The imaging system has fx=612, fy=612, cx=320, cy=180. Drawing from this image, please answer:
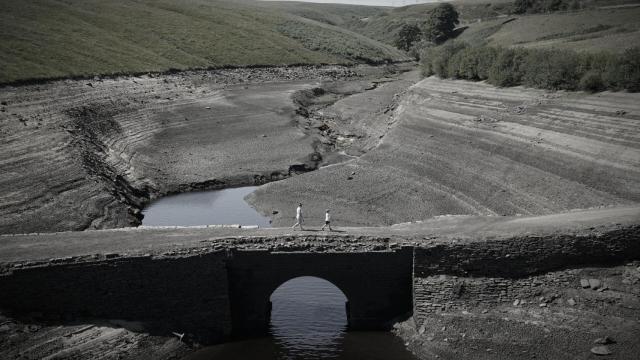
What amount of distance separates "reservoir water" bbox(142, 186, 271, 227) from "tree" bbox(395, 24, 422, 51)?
93.4 m

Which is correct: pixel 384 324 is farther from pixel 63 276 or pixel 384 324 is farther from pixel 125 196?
pixel 125 196

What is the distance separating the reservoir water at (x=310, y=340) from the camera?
2189 centimetres

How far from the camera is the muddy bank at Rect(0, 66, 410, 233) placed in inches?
1310

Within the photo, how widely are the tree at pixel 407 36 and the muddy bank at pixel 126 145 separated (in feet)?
216

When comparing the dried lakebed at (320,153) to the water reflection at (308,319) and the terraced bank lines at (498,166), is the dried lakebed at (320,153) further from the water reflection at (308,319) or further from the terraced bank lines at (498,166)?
the water reflection at (308,319)

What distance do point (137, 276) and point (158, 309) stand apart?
1476mm

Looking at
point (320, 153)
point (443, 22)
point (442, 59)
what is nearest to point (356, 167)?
point (320, 153)

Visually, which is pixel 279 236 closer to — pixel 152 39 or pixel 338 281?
pixel 338 281

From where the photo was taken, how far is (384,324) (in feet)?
77.6

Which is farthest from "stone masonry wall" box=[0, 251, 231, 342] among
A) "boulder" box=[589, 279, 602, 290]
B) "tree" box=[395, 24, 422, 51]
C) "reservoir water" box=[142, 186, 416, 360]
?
"tree" box=[395, 24, 422, 51]

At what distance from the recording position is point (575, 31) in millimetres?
64625

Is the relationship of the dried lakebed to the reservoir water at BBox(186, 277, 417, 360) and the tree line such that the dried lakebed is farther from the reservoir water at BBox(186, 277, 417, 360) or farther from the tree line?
the reservoir water at BBox(186, 277, 417, 360)

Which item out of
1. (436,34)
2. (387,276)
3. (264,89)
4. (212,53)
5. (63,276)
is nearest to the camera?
(63,276)

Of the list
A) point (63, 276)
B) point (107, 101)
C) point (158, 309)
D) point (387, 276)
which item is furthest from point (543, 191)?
point (107, 101)
